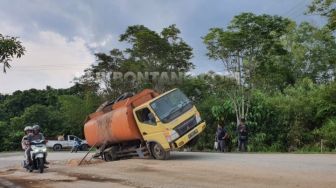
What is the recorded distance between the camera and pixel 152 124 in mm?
20953

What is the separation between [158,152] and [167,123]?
138 centimetres

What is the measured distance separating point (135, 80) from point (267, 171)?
29592 millimetres

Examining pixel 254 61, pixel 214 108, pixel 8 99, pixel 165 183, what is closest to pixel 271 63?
pixel 254 61

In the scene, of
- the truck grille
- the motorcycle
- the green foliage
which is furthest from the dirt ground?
the green foliage

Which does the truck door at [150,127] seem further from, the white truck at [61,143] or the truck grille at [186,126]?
the white truck at [61,143]

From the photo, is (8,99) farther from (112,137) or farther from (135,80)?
(112,137)

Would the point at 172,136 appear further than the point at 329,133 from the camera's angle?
No

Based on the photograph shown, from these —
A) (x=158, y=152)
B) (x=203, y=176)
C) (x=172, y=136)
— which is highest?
(x=172, y=136)

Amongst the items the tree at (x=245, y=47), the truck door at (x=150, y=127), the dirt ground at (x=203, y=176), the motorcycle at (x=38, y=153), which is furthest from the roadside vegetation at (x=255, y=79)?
the motorcycle at (x=38, y=153)

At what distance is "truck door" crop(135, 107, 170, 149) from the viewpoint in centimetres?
2055

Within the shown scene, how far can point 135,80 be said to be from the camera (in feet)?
142

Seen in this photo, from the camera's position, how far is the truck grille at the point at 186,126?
2039 centimetres

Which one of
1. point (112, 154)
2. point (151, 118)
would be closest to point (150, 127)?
point (151, 118)

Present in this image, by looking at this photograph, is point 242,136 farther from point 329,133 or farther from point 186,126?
point 186,126
